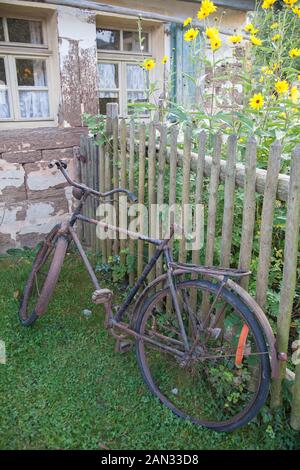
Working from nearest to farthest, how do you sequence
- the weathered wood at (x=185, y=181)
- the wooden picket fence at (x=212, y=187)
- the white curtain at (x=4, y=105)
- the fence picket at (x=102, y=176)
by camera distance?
1. the wooden picket fence at (x=212, y=187)
2. the weathered wood at (x=185, y=181)
3. the fence picket at (x=102, y=176)
4. the white curtain at (x=4, y=105)

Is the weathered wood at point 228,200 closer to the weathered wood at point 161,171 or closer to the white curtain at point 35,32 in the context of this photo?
the weathered wood at point 161,171

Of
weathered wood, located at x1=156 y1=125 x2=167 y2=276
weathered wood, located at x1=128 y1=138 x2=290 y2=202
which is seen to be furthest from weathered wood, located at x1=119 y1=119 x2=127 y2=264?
weathered wood, located at x1=128 y1=138 x2=290 y2=202

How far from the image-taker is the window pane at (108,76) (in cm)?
454

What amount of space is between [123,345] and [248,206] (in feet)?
4.26

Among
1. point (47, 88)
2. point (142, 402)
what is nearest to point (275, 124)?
point (142, 402)

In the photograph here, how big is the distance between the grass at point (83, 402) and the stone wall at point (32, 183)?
1.37 meters

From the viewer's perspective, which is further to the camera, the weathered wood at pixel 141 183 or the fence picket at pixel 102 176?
the fence picket at pixel 102 176

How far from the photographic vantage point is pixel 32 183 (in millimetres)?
4211

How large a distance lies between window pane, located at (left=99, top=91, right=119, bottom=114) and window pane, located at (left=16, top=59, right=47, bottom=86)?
732 mm

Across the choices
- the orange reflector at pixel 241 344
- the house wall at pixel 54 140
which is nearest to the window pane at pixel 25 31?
→ the house wall at pixel 54 140

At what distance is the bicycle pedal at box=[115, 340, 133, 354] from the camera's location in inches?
102

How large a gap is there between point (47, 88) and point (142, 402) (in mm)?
3417

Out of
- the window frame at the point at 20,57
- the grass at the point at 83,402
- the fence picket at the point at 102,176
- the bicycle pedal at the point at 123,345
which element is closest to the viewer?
the grass at the point at 83,402

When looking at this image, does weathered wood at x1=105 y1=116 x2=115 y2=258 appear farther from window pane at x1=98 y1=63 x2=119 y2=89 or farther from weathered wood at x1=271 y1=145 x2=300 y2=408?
weathered wood at x1=271 y1=145 x2=300 y2=408
